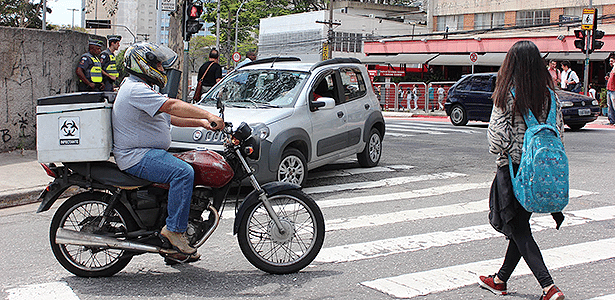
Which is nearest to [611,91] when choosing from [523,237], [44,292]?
[523,237]

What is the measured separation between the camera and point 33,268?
5293 millimetres

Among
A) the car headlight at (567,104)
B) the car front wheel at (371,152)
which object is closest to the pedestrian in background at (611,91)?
the car headlight at (567,104)

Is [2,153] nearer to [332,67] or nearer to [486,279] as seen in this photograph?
[332,67]

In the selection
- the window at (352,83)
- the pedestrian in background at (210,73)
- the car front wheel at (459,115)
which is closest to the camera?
the window at (352,83)

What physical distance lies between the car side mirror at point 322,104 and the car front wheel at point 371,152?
1810 mm

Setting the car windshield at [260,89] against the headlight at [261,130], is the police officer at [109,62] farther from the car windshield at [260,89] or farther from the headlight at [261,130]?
the headlight at [261,130]

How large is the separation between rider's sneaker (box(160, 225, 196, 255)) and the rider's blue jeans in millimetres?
47

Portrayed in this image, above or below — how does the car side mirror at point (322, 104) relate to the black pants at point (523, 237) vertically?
above

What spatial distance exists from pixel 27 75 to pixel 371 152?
5.90 m

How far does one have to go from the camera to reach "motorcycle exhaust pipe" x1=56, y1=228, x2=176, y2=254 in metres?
4.87

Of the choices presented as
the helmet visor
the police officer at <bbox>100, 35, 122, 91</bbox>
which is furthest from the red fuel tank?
the police officer at <bbox>100, 35, 122, 91</bbox>

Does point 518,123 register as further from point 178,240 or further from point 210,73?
point 210,73

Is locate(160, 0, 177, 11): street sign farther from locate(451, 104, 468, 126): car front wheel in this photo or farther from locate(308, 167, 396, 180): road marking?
locate(451, 104, 468, 126): car front wheel

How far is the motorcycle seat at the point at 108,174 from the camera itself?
15.8ft
